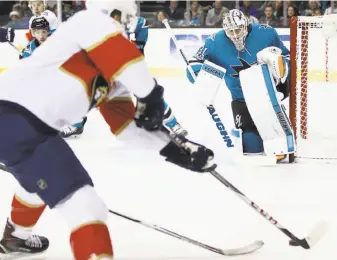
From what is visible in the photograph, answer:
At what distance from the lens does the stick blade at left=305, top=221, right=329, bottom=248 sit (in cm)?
234

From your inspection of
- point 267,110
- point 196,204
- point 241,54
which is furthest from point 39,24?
point 196,204

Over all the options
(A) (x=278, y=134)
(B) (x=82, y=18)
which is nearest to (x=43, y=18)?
(A) (x=278, y=134)

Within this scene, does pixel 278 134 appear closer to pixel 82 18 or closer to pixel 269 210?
pixel 269 210

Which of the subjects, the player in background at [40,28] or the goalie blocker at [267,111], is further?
the player in background at [40,28]

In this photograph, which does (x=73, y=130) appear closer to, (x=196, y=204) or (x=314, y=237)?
(x=196, y=204)

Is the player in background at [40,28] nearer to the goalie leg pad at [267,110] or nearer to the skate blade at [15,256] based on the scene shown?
the goalie leg pad at [267,110]

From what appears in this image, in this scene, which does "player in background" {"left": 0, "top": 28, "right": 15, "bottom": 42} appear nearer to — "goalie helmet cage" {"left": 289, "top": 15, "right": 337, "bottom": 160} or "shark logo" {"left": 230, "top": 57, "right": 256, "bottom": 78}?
"shark logo" {"left": 230, "top": 57, "right": 256, "bottom": 78}

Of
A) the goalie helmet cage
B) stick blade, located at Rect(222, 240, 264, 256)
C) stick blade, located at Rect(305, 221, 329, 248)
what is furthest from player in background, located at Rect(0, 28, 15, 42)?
stick blade, located at Rect(305, 221, 329, 248)

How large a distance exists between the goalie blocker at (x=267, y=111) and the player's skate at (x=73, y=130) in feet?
3.99

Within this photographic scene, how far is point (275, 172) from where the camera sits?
3.62m

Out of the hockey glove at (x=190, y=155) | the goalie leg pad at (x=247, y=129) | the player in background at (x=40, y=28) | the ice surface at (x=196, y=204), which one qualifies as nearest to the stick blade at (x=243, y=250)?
the ice surface at (x=196, y=204)

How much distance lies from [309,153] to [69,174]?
92.6 inches

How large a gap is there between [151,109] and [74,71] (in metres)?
0.22

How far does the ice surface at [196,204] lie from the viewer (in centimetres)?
246
